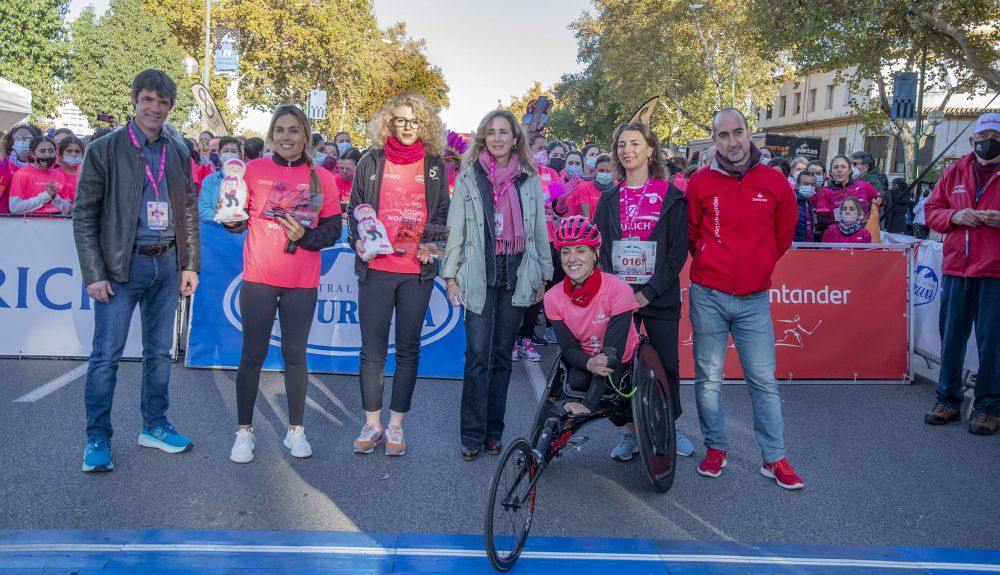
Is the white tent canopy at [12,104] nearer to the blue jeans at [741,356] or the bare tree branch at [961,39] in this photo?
the blue jeans at [741,356]

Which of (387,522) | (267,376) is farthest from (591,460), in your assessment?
(267,376)

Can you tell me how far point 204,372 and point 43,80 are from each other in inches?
1749

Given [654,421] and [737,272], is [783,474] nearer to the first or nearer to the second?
[654,421]

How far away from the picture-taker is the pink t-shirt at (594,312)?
4.31m

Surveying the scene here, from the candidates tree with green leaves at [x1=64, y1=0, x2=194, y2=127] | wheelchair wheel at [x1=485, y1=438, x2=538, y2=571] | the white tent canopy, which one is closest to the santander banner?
wheelchair wheel at [x1=485, y1=438, x2=538, y2=571]

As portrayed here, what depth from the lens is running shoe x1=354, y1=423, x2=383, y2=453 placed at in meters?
5.00

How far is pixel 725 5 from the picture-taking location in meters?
42.5

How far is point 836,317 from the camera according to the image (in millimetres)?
7391

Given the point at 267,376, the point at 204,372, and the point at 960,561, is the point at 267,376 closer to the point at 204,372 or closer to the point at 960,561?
the point at 204,372

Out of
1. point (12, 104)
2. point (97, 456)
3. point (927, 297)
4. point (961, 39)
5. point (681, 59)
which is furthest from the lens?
point (681, 59)

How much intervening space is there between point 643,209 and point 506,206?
792mm

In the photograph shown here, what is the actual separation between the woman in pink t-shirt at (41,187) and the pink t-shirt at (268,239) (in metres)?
4.09

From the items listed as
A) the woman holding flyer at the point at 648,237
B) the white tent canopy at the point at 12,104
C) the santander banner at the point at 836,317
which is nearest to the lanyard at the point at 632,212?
the woman holding flyer at the point at 648,237

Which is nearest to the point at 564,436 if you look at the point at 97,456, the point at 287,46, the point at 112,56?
the point at 97,456
